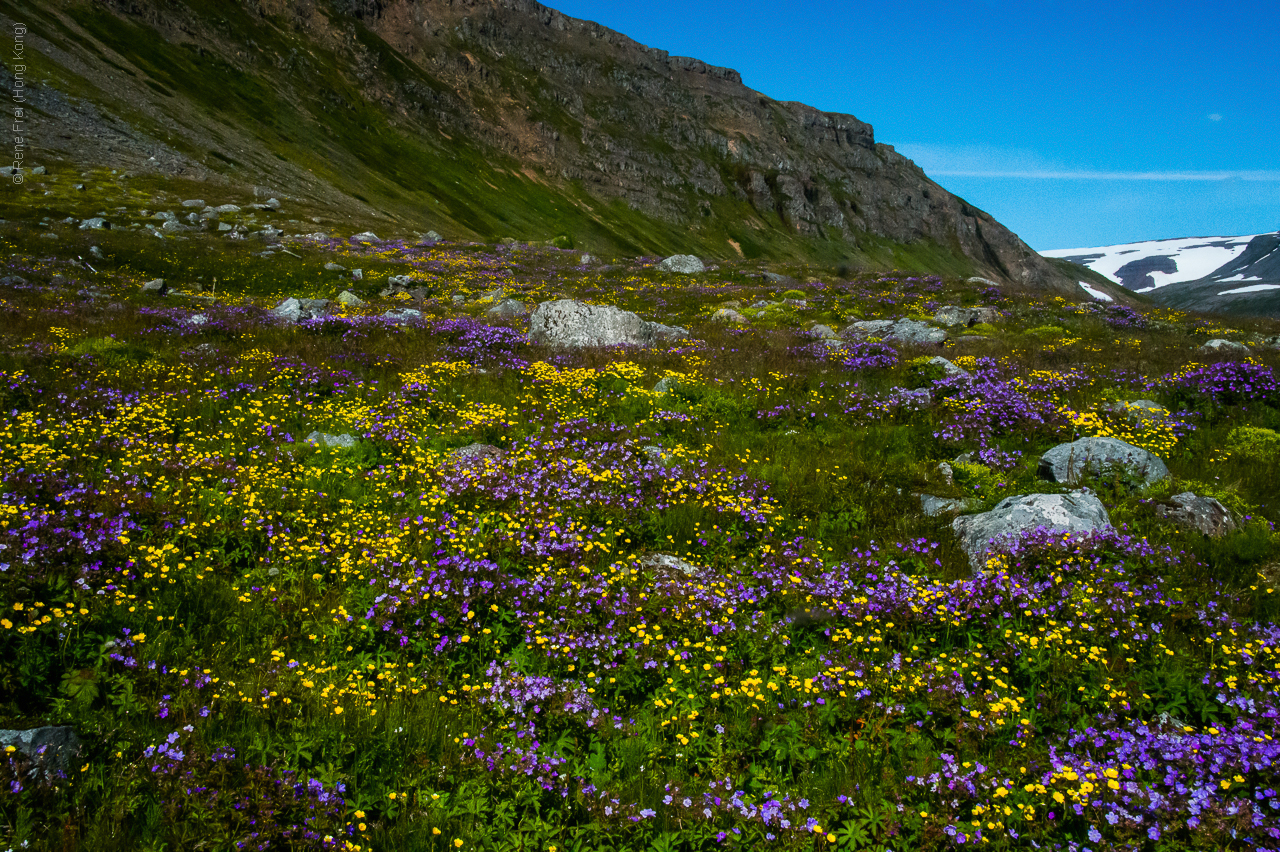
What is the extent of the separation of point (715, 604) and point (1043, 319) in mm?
25205

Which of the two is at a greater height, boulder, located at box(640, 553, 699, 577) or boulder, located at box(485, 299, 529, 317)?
boulder, located at box(485, 299, 529, 317)

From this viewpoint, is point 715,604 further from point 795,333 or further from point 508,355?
point 795,333

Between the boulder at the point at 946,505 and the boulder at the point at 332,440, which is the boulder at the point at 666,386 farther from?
the boulder at the point at 332,440

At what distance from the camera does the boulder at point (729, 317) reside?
2434cm

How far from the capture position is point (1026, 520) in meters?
7.95

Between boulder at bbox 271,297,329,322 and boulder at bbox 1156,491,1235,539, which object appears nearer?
boulder at bbox 1156,491,1235,539

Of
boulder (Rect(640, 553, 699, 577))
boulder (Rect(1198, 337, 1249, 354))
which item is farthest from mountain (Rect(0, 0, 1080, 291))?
boulder (Rect(640, 553, 699, 577))

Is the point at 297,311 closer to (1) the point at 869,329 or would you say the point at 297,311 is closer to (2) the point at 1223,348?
(1) the point at 869,329

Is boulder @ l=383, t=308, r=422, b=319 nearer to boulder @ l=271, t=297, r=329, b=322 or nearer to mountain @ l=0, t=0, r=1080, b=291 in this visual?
boulder @ l=271, t=297, r=329, b=322

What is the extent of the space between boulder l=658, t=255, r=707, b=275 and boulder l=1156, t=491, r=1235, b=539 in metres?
34.0

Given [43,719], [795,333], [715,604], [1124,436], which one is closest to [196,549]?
[43,719]

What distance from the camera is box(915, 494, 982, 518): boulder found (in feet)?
29.5

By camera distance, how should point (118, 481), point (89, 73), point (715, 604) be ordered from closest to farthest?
point (715, 604) < point (118, 481) < point (89, 73)

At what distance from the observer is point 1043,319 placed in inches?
997
